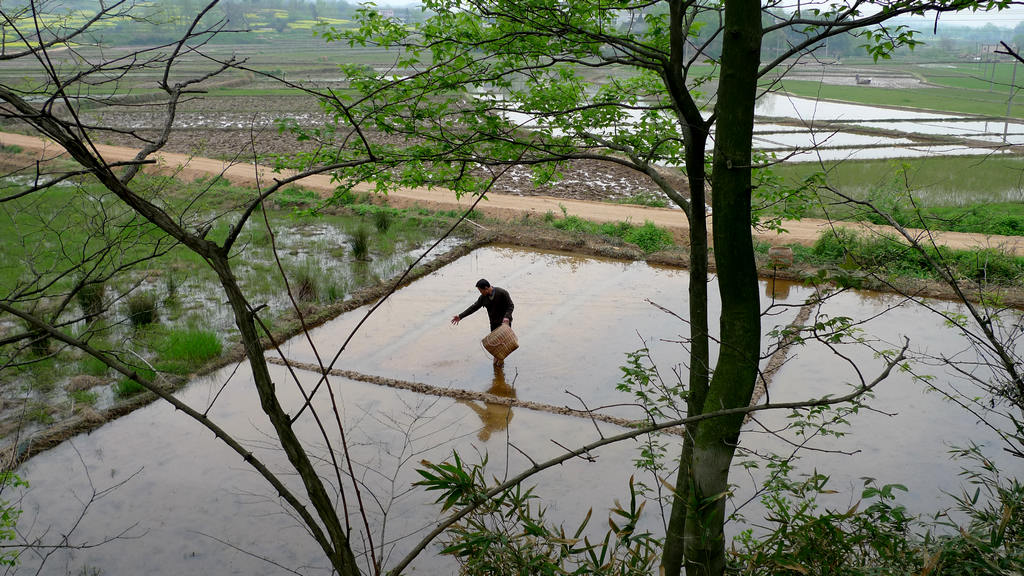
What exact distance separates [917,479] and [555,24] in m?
5.11

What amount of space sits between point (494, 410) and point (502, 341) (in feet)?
2.70

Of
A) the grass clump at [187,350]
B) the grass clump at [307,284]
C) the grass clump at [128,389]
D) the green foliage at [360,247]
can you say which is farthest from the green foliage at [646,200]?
the grass clump at [128,389]

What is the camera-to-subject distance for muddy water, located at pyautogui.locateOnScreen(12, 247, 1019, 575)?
578 cm

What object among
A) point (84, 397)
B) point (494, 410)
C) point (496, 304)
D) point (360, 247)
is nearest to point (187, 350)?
point (84, 397)

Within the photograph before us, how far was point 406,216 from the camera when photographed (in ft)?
51.2

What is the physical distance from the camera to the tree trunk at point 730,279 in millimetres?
3082

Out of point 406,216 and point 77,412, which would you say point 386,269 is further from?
point 77,412

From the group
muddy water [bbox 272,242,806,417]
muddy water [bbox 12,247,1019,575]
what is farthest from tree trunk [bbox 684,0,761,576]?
muddy water [bbox 272,242,806,417]

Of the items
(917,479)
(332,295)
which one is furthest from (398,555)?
(332,295)

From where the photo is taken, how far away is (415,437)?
23.3 ft

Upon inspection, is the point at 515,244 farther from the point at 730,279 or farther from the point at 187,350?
the point at 730,279

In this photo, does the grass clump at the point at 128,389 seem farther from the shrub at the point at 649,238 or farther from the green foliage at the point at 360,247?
the shrub at the point at 649,238

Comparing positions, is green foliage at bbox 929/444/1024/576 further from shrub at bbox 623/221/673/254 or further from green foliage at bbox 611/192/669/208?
green foliage at bbox 611/192/669/208

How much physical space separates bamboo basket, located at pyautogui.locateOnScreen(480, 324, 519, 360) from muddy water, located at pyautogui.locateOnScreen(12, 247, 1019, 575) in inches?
12.9
